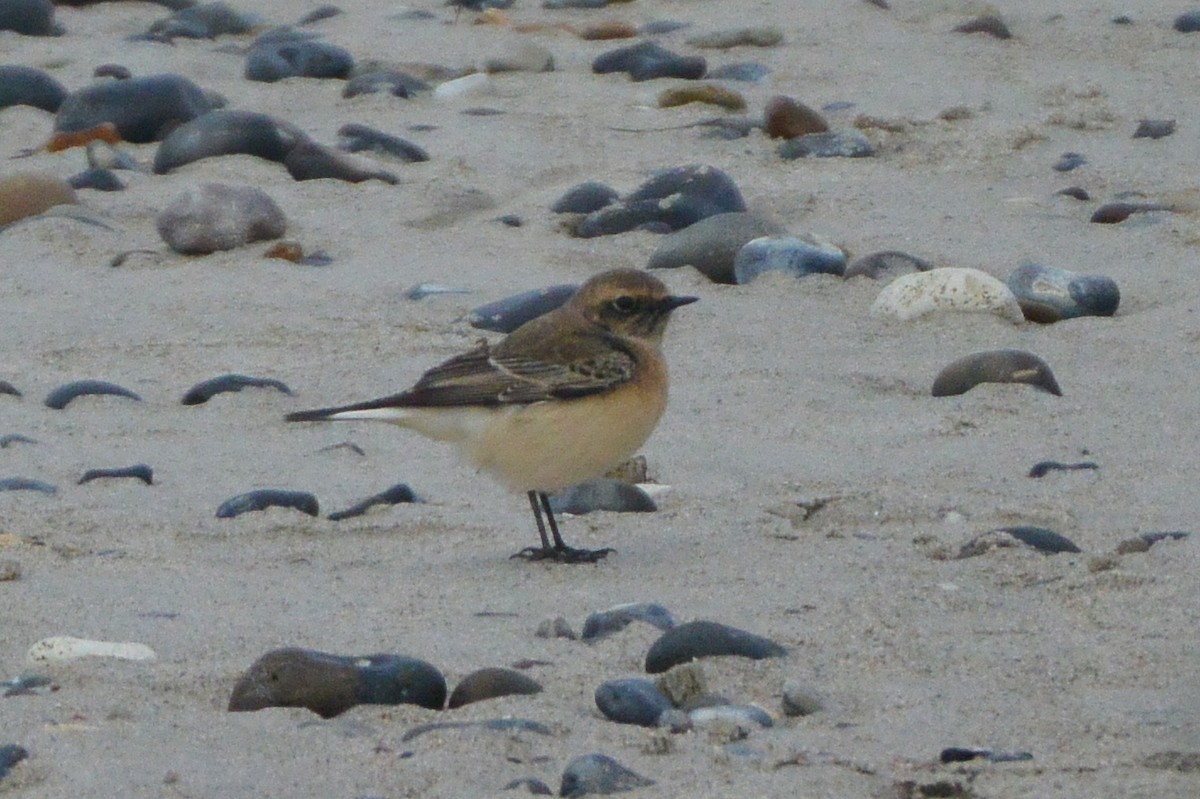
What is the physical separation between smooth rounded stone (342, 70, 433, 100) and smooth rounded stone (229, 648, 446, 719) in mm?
7556

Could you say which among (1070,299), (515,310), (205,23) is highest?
(1070,299)

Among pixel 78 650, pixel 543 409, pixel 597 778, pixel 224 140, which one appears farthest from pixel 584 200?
pixel 597 778

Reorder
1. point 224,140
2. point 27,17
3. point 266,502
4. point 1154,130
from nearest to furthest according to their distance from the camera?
point 266,502, point 224,140, point 1154,130, point 27,17

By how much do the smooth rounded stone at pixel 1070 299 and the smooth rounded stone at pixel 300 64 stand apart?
5345 millimetres

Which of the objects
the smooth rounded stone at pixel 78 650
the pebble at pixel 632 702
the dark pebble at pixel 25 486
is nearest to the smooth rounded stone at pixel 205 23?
the dark pebble at pixel 25 486

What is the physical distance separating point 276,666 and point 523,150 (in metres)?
6.39

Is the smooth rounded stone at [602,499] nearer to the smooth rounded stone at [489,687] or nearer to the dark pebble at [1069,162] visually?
the smooth rounded stone at [489,687]

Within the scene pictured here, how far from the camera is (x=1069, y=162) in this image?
1002cm

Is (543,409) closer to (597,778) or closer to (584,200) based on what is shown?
(597,778)

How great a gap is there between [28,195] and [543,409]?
161 inches

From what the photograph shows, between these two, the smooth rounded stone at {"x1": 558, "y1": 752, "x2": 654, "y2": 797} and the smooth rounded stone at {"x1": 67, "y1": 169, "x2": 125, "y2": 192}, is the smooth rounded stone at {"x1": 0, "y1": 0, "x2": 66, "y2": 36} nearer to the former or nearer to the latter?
the smooth rounded stone at {"x1": 67, "y1": 169, "x2": 125, "y2": 192}

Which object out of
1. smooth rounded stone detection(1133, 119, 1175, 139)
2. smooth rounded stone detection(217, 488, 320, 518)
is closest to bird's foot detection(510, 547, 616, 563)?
smooth rounded stone detection(217, 488, 320, 518)

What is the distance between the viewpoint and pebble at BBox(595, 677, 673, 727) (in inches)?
168

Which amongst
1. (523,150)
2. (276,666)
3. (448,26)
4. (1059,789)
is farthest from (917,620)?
(448,26)
